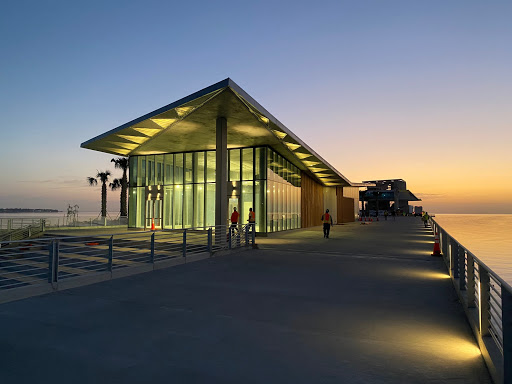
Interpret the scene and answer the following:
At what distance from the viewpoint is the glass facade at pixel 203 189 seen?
23312 millimetres

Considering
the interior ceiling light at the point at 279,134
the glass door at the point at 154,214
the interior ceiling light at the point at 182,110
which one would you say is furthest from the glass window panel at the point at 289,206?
the interior ceiling light at the point at 182,110

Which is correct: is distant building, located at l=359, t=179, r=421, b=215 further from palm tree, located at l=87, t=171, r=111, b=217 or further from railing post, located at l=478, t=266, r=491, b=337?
railing post, located at l=478, t=266, r=491, b=337

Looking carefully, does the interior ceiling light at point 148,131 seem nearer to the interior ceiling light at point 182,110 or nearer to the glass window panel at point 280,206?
the interior ceiling light at point 182,110

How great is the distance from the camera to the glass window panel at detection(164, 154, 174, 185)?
2615cm

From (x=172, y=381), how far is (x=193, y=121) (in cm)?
1611

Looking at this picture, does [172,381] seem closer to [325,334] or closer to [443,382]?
[325,334]

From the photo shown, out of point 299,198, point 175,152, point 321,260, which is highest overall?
point 175,152

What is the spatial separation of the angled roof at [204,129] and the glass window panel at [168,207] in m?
3.00

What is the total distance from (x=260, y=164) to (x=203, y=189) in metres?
4.59

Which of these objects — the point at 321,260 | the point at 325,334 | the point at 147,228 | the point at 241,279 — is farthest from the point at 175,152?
the point at 325,334

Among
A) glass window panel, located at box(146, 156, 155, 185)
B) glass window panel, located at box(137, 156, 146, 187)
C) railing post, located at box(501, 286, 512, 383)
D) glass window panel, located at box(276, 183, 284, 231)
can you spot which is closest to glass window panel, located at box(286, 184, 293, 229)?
glass window panel, located at box(276, 183, 284, 231)

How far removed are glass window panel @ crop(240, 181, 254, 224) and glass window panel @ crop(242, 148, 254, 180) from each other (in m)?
0.42

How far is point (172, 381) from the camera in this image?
10.9ft

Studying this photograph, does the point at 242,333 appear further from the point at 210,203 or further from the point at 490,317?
the point at 210,203
